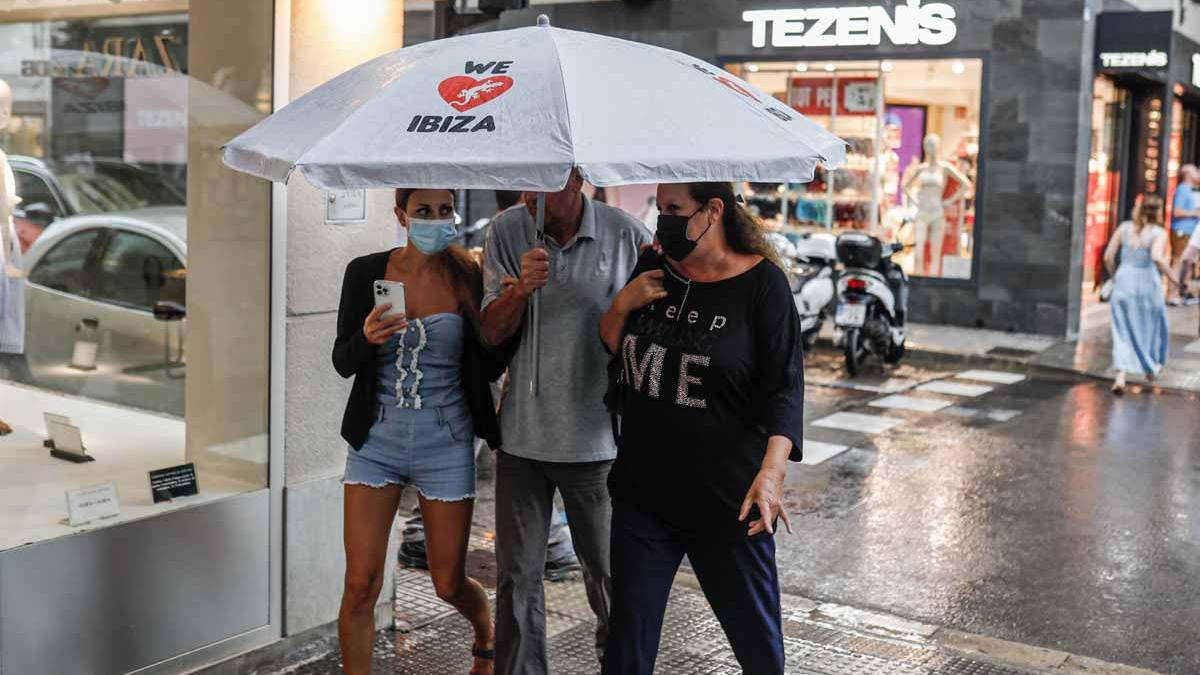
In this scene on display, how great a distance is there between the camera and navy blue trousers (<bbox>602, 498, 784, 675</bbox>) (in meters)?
4.07

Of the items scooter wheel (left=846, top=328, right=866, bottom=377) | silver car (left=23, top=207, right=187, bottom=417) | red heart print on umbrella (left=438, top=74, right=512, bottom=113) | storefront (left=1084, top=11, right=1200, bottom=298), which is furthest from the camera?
storefront (left=1084, top=11, right=1200, bottom=298)

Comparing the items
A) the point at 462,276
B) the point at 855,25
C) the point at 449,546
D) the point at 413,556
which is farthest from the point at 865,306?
the point at 449,546

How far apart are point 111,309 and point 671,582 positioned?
2925 mm

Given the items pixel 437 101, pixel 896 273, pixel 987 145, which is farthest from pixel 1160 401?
pixel 437 101

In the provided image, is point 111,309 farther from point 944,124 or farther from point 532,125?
point 944,124

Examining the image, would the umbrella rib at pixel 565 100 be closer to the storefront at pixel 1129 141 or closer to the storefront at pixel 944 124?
the storefront at pixel 944 124

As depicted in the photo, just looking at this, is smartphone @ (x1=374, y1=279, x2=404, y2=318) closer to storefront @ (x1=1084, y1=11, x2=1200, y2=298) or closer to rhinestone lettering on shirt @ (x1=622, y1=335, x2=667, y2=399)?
rhinestone lettering on shirt @ (x1=622, y1=335, x2=667, y2=399)

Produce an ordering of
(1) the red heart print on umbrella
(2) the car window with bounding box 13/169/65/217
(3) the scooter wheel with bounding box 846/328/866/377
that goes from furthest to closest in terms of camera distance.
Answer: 1. (3) the scooter wheel with bounding box 846/328/866/377
2. (2) the car window with bounding box 13/169/65/217
3. (1) the red heart print on umbrella

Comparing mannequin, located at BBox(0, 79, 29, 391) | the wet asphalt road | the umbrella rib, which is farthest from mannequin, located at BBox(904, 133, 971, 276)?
the umbrella rib

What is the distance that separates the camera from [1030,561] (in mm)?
7508

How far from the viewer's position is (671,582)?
416 centimetres

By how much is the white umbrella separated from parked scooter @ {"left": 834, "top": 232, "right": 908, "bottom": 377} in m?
9.69

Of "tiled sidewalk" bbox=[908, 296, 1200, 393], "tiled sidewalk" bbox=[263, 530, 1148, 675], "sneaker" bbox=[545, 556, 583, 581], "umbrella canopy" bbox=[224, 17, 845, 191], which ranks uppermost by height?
"umbrella canopy" bbox=[224, 17, 845, 191]

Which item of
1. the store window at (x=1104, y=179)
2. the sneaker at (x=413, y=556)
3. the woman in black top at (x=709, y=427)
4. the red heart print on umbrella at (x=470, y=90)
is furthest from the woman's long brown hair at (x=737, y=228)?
the store window at (x=1104, y=179)
